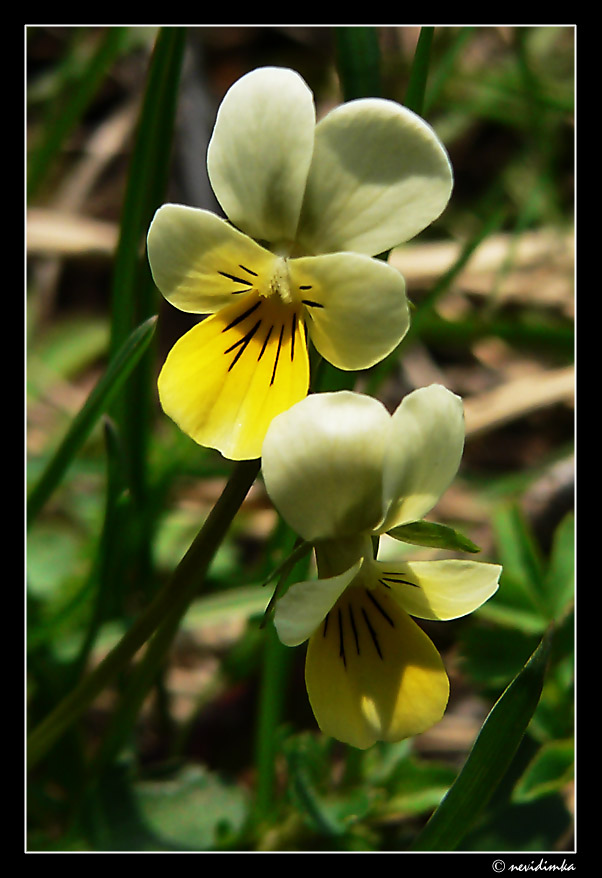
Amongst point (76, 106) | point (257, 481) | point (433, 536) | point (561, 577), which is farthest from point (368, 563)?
point (76, 106)

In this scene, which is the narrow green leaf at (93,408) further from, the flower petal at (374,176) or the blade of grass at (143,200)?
the flower petal at (374,176)

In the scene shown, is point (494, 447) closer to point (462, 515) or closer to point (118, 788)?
point (462, 515)

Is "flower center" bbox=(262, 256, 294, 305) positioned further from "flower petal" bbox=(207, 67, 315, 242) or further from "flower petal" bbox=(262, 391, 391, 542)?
"flower petal" bbox=(262, 391, 391, 542)

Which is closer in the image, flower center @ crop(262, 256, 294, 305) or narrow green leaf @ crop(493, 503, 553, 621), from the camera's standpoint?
flower center @ crop(262, 256, 294, 305)

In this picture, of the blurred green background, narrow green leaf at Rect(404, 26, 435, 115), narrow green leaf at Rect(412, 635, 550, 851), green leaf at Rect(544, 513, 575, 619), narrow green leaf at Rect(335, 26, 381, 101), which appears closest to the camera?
narrow green leaf at Rect(412, 635, 550, 851)

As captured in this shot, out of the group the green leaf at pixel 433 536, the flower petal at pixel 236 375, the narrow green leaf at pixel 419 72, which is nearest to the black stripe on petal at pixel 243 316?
the flower petal at pixel 236 375

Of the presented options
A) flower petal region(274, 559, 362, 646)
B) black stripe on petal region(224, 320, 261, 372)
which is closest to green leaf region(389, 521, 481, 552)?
flower petal region(274, 559, 362, 646)
